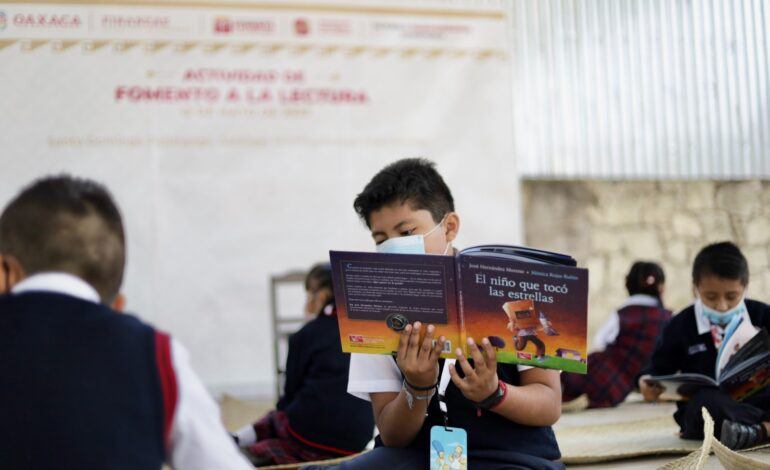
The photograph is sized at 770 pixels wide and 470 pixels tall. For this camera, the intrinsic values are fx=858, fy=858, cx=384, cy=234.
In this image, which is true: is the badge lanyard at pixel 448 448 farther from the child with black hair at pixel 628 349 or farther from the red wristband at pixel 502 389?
the child with black hair at pixel 628 349

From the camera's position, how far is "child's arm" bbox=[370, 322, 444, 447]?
173cm

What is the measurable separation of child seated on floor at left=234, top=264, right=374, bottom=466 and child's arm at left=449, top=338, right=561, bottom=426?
1.33 metres

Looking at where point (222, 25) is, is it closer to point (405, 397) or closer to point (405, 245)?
point (405, 245)

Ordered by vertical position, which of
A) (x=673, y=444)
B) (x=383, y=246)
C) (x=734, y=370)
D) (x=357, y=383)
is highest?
(x=383, y=246)

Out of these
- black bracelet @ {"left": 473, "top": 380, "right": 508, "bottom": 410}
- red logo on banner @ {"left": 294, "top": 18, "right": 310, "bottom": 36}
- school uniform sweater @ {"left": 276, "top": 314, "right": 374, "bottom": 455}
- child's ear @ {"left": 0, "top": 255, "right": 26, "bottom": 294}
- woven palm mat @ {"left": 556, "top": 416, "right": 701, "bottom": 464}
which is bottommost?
woven palm mat @ {"left": 556, "top": 416, "right": 701, "bottom": 464}

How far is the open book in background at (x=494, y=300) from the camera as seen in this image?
170 centimetres

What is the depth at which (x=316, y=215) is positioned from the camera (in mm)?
5488

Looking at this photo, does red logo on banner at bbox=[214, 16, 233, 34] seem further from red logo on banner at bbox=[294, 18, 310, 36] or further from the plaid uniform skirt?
the plaid uniform skirt

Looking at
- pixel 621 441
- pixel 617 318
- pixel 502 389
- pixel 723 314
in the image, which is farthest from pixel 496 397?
pixel 617 318

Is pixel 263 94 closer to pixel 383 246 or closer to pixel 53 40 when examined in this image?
pixel 53 40

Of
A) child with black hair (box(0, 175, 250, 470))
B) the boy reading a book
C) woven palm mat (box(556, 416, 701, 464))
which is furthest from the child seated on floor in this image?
child with black hair (box(0, 175, 250, 470))

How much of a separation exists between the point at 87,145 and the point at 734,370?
155 inches

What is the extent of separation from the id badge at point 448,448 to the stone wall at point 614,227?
14.2ft

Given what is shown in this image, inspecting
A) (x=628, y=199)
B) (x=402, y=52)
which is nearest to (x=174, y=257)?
(x=402, y=52)
